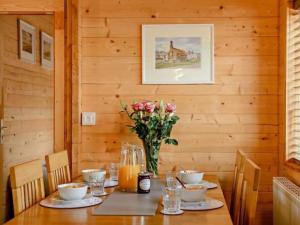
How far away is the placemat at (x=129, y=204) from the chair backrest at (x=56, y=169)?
1.63 feet

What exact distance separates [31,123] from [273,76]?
2790mm

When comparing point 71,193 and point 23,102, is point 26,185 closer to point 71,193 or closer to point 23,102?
point 71,193

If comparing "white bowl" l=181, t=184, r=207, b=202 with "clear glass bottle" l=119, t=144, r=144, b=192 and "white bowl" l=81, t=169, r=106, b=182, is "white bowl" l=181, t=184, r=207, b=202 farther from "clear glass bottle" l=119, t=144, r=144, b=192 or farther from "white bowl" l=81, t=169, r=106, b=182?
"white bowl" l=81, t=169, r=106, b=182

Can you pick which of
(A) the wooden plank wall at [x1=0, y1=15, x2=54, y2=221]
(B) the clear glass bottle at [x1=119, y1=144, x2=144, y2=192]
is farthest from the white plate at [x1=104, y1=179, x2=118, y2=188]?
(A) the wooden plank wall at [x1=0, y1=15, x2=54, y2=221]

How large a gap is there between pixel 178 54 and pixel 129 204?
61.9 inches

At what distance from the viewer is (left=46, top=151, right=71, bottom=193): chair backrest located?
2.74 meters

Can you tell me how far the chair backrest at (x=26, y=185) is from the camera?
2.09 meters

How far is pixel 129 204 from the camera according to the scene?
2.15 metres

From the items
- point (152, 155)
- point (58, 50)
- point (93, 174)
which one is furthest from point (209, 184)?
point (58, 50)

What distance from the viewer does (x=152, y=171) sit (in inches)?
119

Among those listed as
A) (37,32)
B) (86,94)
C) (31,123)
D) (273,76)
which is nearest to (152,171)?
(86,94)

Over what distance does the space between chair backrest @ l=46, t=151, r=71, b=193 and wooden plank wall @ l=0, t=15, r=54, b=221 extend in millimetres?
1465

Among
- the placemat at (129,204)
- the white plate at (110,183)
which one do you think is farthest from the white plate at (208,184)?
the white plate at (110,183)

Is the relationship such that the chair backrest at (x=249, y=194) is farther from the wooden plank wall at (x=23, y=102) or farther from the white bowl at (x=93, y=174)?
the wooden plank wall at (x=23, y=102)
